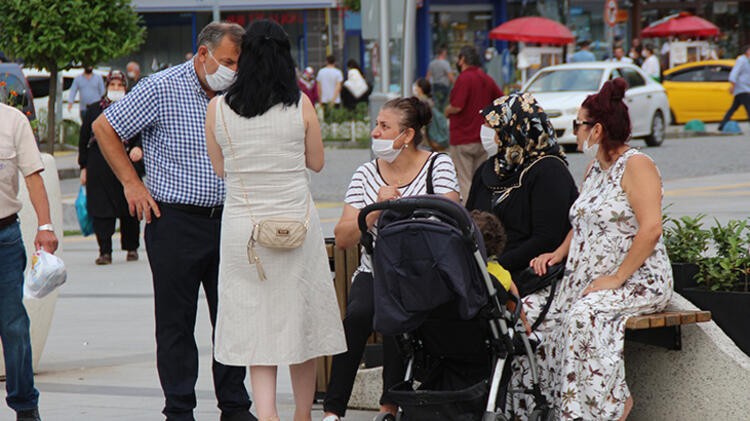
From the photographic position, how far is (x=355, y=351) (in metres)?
6.22

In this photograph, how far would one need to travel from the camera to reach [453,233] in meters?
5.49

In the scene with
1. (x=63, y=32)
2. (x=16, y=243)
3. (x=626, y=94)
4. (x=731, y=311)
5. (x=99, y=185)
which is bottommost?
(x=626, y=94)

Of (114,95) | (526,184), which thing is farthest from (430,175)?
(114,95)

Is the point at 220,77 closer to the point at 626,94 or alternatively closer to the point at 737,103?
the point at 626,94

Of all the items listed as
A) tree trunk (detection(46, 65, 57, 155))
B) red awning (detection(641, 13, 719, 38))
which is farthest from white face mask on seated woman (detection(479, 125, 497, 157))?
red awning (detection(641, 13, 719, 38))

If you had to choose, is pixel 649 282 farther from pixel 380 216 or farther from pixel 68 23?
pixel 68 23

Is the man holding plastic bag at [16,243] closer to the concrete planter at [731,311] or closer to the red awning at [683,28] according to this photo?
the concrete planter at [731,311]

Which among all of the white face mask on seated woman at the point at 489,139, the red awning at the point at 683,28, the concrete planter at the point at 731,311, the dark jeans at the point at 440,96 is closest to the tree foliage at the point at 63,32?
the dark jeans at the point at 440,96

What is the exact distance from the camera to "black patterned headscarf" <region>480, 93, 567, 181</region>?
650 cm

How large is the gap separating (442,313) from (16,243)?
202 cm

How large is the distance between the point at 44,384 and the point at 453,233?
11.1ft

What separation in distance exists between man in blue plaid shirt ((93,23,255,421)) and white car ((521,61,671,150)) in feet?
59.3

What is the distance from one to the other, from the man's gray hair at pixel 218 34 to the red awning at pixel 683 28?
35493 mm

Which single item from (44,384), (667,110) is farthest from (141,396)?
(667,110)
